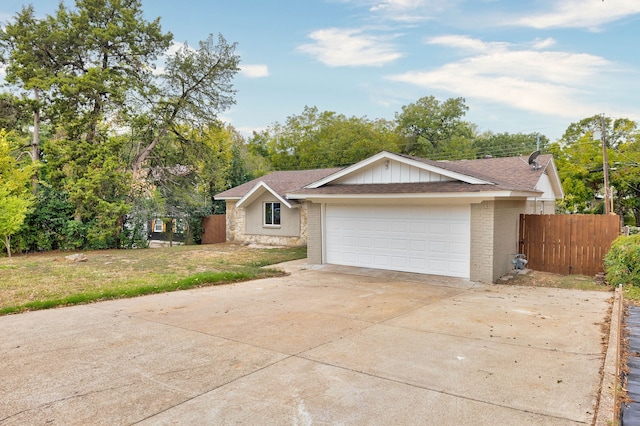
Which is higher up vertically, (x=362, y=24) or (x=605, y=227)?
(x=362, y=24)

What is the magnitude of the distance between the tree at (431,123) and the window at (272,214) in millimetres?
30202

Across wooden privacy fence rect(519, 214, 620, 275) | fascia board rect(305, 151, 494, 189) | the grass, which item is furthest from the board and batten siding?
the grass

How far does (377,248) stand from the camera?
41.4 ft

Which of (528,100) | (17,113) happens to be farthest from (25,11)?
(528,100)

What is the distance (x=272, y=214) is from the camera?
21.4m

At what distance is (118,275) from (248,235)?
1062cm

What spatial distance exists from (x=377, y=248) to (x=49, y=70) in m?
18.7

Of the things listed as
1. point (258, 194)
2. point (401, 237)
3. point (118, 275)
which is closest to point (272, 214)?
point (258, 194)

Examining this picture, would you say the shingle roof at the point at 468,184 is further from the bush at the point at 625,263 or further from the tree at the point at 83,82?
the tree at the point at 83,82

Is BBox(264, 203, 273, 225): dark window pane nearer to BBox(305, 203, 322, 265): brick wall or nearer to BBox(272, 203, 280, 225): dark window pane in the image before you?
BBox(272, 203, 280, 225): dark window pane

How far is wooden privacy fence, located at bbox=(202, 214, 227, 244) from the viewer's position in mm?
24219

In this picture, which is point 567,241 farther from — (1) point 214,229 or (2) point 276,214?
(1) point 214,229

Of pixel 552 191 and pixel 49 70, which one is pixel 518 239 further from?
pixel 49 70

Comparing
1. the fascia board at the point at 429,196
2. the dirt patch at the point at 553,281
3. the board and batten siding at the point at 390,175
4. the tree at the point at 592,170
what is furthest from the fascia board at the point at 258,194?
the tree at the point at 592,170
